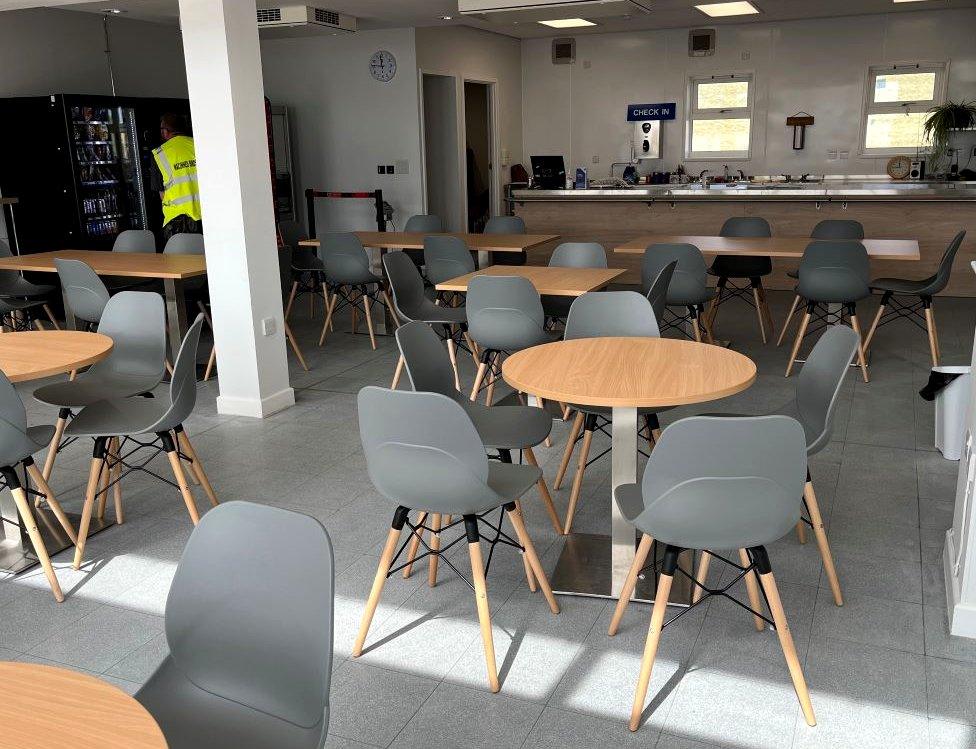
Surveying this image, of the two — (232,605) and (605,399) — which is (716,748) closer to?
(605,399)

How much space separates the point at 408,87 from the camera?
9.18m

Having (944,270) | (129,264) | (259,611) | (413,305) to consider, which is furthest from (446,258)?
(259,611)

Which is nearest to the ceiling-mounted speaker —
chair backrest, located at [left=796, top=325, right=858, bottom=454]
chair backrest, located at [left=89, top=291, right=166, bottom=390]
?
chair backrest, located at [left=89, top=291, right=166, bottom=390]

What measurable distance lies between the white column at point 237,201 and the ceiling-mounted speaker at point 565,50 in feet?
21.9

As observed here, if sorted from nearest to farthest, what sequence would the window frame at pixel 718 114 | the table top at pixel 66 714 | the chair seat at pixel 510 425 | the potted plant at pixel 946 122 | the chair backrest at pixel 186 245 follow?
the table top at pixel 66 714
the chair seat at pixel 510 425
the chair backrest at pixel 186 245
the potted plant at pixel 946 122
the window frame at pixel 718 114

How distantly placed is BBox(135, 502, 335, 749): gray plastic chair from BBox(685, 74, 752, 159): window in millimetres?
9844

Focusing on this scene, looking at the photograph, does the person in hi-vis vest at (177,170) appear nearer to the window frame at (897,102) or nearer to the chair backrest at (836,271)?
the chair backrest at (836,271)

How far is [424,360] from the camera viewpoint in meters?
3.29

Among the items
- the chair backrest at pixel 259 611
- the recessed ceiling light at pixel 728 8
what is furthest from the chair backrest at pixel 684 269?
the chair backrest at pixel 259 611

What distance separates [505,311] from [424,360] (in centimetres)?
125

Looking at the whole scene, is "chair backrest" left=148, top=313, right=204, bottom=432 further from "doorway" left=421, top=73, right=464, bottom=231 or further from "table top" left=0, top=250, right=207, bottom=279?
"doorway" left=421, top=73, right=464, bottom=231

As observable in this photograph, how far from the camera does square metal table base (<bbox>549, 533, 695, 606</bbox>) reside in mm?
2963

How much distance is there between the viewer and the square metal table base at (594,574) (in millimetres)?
2963

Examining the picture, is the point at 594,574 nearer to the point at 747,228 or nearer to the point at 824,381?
the point at 824,381
